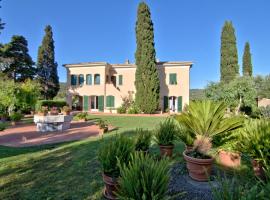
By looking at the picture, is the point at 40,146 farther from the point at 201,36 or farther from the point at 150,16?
the point at 150,16

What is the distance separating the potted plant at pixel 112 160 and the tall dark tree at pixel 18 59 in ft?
97.7

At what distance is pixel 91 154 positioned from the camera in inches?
245

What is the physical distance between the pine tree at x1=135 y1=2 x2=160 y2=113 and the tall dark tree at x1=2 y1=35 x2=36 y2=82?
17113 mm

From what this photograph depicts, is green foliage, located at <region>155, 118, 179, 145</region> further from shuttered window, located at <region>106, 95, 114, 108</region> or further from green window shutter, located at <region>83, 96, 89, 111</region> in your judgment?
green window shutter, located at <region>83, 96, 89, 111</region>

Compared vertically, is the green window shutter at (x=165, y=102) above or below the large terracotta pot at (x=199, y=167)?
above

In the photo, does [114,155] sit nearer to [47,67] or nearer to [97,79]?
[97,79]

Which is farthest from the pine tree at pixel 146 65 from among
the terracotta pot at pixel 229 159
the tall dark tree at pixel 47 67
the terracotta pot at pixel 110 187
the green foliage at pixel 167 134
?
the terracotta pot at pixel 110 187

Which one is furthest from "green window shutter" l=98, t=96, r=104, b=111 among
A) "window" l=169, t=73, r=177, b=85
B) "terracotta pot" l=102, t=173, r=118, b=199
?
"terracotta pot" l=102, t=173, r=118, b=199

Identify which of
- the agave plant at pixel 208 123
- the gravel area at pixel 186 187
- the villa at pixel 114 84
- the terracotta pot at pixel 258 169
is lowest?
the gravel area at pixel 186 187

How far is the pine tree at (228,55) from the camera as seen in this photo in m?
27.2

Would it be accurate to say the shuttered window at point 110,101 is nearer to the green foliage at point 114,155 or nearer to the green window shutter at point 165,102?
the green window shutter at point 165,102

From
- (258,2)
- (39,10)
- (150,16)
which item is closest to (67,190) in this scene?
(258,2)

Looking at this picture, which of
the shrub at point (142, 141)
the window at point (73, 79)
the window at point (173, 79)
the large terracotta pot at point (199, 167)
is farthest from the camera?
the window at point (73, 79)

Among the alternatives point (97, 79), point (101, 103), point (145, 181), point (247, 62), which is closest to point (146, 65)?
point (97, 79)
